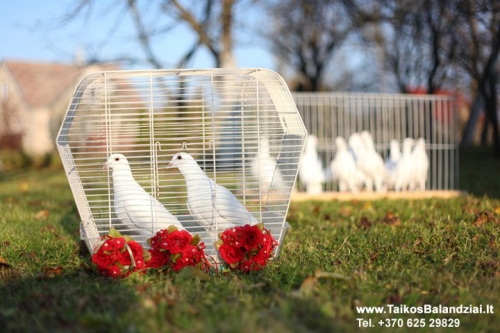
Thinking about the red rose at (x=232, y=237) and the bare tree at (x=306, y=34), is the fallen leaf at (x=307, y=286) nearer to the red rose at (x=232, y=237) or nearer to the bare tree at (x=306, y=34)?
the red rose at (x=232, y=237)

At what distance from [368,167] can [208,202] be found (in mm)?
4687

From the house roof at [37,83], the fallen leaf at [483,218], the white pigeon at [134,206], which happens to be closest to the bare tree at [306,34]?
the fallen leaf at [483,218]

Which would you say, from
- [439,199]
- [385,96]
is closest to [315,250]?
[439,199]

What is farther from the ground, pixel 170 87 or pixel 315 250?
pixel 170 87

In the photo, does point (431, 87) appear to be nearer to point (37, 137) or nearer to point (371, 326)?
point (371, 326)

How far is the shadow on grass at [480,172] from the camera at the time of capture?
826 centimetres

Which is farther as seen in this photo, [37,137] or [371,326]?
[37,137]

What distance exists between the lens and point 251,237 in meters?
3.45

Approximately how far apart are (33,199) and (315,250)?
5528mm

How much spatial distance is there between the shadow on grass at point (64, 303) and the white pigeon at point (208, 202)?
848 millimetres

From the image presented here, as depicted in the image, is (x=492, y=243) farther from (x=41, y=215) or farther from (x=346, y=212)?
(x=41, y=215)

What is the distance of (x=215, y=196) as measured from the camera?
3.71 m

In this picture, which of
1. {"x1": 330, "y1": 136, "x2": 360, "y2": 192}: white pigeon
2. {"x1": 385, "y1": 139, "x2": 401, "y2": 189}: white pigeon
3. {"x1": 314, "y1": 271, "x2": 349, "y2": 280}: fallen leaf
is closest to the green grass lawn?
{"x1": 314, "y1": 271, "x2": 349, "y2": 280}: fallen leaf

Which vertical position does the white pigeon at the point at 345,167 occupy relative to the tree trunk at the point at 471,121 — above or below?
below
